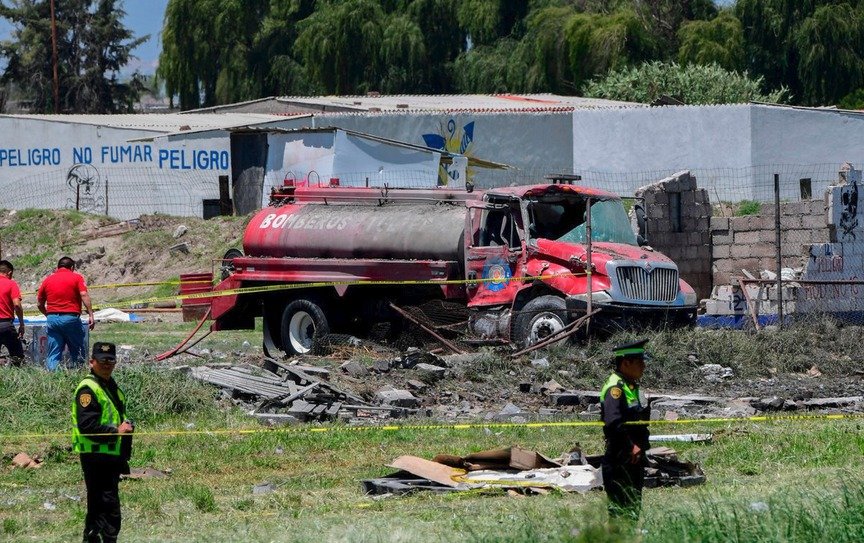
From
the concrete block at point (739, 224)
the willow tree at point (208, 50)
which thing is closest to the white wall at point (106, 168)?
the willow tree at point (208, 50)

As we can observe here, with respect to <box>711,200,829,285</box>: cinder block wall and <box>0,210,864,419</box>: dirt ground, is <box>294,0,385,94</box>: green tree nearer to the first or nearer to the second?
<box>711,200,829,285</box>: cinder block wall

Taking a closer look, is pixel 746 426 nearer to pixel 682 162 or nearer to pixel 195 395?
pixel 195 395

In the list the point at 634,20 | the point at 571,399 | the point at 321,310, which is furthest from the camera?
the point at 634,20

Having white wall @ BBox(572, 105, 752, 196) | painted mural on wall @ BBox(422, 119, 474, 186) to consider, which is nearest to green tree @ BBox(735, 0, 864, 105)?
white wall @ BBox(572, 105, 752, 196)

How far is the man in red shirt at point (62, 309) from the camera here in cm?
1683

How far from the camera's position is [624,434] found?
8.52m

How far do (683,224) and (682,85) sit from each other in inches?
903

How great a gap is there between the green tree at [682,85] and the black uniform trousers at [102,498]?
37635 millimetres

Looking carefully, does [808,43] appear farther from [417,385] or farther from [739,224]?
[417,385]

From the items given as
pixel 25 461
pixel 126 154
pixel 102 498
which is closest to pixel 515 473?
pixel 102 498

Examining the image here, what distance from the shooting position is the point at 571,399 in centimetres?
1524

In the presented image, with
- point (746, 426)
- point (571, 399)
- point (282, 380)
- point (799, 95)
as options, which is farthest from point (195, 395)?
point (799, 95)

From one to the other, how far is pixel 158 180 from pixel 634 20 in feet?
64.3

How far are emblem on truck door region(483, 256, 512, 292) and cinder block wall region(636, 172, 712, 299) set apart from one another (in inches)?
198
